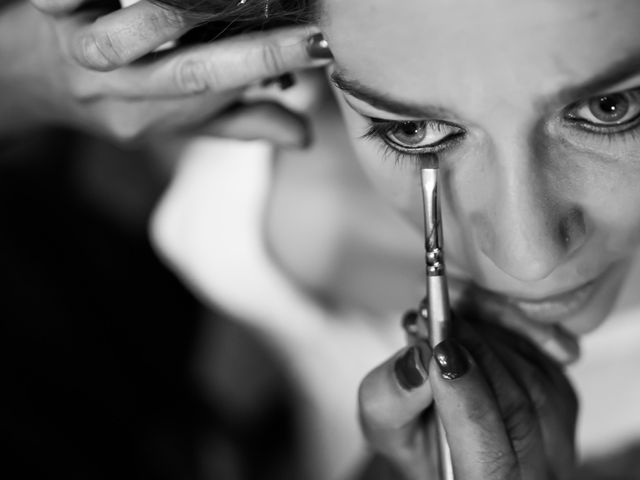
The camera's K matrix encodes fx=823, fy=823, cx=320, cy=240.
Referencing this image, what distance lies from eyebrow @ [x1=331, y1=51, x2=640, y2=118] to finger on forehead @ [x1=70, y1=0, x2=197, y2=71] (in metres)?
0.16

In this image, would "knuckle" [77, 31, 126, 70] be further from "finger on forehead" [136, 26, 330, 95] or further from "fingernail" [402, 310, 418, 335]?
"fingernail" [402, 310, 418, 335]

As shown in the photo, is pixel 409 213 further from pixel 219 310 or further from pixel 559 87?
pixel 219 310

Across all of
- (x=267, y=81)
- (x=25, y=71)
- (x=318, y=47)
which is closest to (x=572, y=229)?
(x=318, y=47)

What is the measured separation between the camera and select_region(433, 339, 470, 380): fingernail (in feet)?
2.08

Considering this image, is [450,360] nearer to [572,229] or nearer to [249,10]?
[572,229]

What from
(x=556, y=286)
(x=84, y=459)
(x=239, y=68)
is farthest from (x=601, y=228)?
(x=84, y=459)

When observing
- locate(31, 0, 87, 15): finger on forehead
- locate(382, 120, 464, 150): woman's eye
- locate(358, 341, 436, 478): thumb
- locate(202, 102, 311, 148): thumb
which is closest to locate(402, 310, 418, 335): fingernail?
locate(358, 341, 436, 478): thumb

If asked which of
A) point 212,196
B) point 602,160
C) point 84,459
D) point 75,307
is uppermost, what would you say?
point 602,160

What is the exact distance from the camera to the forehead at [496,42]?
0.51m

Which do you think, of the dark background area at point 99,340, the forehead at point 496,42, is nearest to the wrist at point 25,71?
the dark background area at point 99,340

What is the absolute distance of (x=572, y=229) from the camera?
63cm

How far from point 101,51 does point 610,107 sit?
436 millimetres

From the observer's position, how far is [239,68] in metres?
0.75

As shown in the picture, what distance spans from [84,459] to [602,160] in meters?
0.70
